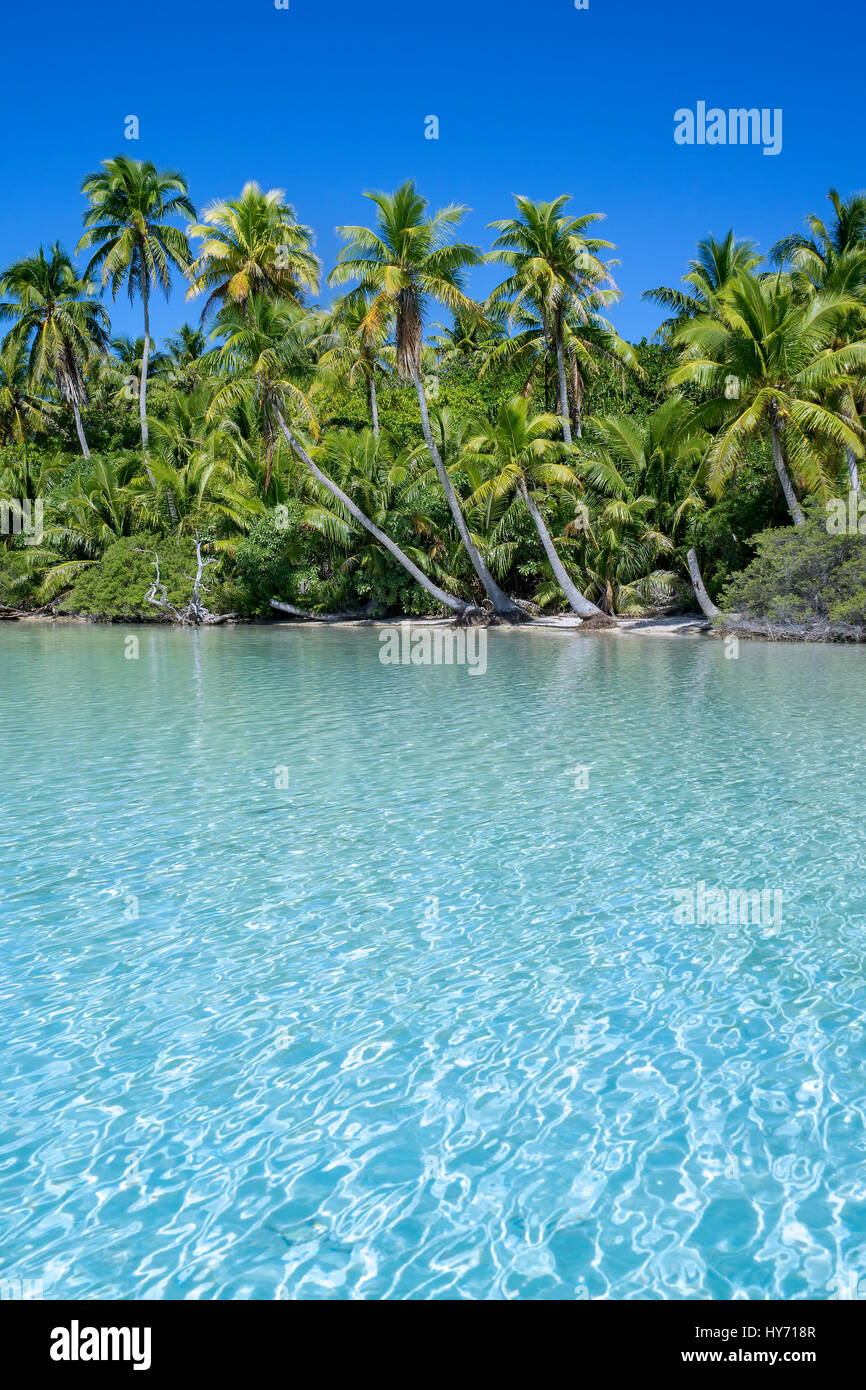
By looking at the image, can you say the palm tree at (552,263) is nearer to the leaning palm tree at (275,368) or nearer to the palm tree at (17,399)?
the leaning palm tree at (275,368)

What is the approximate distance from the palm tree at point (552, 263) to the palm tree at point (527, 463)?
1.44 metres

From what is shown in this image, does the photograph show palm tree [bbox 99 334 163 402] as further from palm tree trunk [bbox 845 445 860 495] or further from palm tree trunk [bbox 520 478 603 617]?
palm tree trunk [bbox 845 445 860 495]

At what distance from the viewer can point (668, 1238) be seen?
278cm

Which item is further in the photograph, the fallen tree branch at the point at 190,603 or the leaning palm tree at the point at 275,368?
the fallen tree branch at the point at 190,603

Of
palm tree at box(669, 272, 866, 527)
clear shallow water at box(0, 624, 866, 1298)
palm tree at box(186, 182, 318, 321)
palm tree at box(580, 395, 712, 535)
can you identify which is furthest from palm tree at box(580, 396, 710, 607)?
clear shallow water at box(0, 624, 866, 1298)

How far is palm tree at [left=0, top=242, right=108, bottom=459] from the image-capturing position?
117 ft

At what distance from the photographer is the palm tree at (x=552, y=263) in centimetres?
2595

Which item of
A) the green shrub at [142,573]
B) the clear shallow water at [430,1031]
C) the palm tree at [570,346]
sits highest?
the palm tree at [570,346]

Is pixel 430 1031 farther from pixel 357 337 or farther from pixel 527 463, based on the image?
pixel 527 463

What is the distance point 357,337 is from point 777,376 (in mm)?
10296

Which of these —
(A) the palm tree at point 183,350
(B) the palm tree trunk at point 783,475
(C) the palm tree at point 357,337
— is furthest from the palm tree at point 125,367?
(B) the palm tree trunk at point 783,475

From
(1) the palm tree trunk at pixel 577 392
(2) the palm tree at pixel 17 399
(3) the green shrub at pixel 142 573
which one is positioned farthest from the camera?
(2) the palm tree at pixel 17 399

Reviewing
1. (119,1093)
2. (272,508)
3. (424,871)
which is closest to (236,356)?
(272,508)
